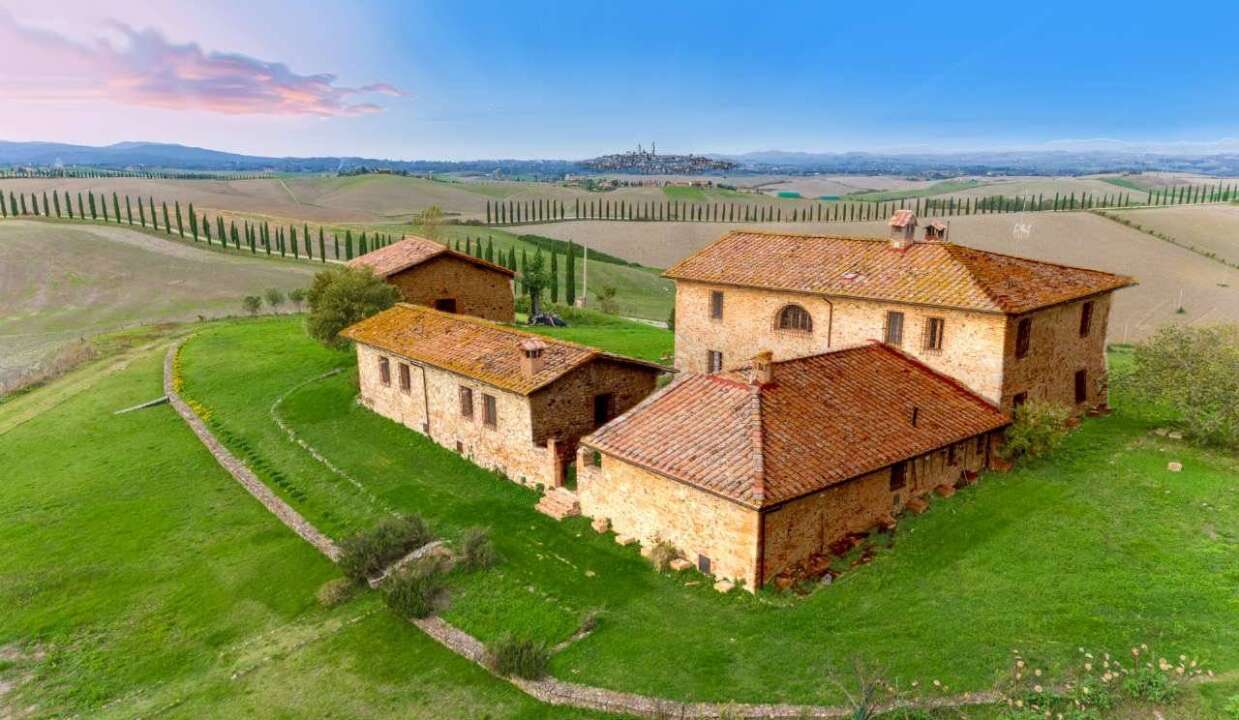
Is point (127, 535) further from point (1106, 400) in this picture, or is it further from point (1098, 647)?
point (1106, 400)

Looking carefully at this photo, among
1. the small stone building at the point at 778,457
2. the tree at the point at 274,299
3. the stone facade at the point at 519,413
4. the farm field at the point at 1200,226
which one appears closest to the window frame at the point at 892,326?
the small stone building at the point at 778,457

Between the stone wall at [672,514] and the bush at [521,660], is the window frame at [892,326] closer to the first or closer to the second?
the stone wall at [672,514]

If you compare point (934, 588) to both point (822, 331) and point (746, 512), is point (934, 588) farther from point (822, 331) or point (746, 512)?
point (822, 331)

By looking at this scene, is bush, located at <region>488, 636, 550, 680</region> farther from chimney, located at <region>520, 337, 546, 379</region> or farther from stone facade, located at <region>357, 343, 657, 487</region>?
chimney, located at <region>520, 337, 546, 379</region>

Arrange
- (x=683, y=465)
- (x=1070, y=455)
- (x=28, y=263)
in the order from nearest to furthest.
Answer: (x=683, y=465), (x=1070, y=455), (x=28, y=263)

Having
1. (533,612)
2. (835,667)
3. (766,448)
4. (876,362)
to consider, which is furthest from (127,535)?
(876,362)
